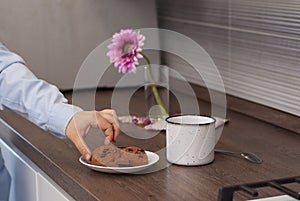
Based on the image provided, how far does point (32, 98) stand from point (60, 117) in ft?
0.35

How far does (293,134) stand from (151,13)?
3.04ft

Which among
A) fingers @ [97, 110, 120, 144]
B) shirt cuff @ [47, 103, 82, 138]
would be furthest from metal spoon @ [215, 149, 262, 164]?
shirt cuff @ [47, 103, 82, 138]

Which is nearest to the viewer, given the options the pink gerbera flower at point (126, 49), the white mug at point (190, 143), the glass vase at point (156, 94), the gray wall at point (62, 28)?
the white mug at point (190, 143)

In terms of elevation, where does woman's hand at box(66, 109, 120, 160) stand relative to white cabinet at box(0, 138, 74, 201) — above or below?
above

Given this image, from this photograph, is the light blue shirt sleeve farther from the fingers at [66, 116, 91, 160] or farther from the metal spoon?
the metal spoon

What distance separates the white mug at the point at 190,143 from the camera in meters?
1.44

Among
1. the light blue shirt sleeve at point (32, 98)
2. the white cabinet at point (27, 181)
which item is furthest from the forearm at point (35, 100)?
the white cabinet at point (27, 181)

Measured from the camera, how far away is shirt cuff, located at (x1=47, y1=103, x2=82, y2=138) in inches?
59.6

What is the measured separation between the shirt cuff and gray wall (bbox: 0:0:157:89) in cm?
82

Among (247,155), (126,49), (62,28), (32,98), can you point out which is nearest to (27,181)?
(32,98)

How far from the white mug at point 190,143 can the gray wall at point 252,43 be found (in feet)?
1.42

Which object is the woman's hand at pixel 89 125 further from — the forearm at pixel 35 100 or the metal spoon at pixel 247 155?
the metal spoon at pixel 247 155

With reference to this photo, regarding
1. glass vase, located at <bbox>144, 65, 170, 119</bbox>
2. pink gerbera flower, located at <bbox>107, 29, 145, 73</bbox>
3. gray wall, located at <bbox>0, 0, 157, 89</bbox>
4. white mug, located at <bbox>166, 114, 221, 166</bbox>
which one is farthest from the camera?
gray wall, located at <bbox>0, 0, 157, 89</bbox>

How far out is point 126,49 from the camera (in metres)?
1.80
